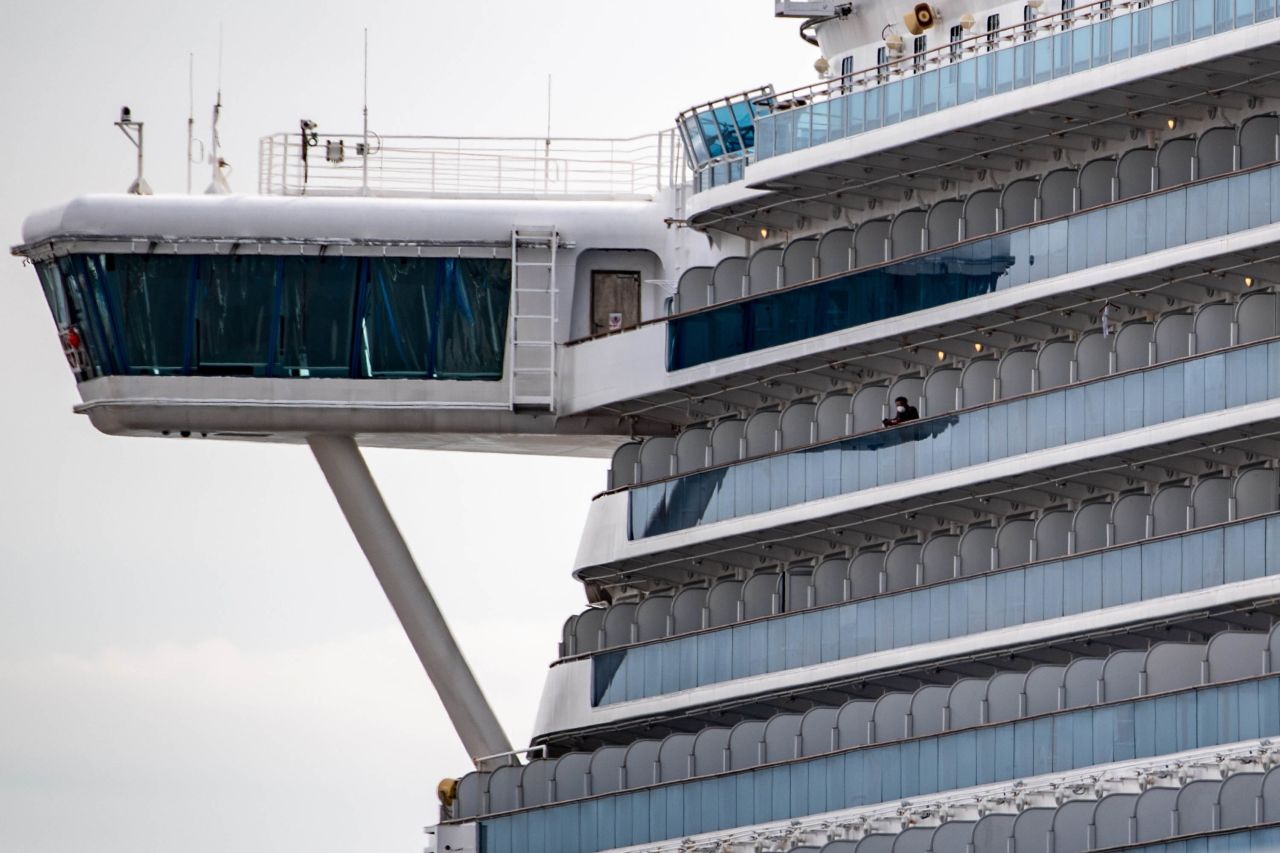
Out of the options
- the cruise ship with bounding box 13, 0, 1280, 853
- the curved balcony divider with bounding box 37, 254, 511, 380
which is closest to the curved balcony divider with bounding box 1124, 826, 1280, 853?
the cruise ship with bounding box 13, 0, 1280, 853

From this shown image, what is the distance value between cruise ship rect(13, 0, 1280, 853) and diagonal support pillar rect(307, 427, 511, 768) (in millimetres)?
69

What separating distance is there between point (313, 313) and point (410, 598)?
549 cm

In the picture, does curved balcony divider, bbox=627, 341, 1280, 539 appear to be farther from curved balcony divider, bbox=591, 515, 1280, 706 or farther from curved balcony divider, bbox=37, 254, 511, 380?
curved balcony divider, bbox=37, 254, 511, 380

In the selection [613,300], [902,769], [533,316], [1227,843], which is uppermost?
[613,300]

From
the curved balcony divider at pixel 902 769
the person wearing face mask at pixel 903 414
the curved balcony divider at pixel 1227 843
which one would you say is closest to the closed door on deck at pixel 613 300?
the person wearing face mask at pixel 903 414

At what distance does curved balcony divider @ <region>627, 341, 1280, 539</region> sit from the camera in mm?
67875

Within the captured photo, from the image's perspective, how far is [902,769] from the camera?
232 ft

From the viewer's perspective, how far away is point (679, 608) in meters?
77.5

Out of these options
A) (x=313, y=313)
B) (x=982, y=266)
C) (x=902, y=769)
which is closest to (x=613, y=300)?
(x=313, y=313)

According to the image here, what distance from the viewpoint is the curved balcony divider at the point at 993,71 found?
6819 cm

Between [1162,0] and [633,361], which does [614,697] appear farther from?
[1162,0]

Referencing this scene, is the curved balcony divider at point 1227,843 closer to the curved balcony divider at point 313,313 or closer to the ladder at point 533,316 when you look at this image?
the ladder at point 533,316

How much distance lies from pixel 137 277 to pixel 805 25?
11.1 metres

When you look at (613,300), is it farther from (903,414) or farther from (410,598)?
(903,414)
